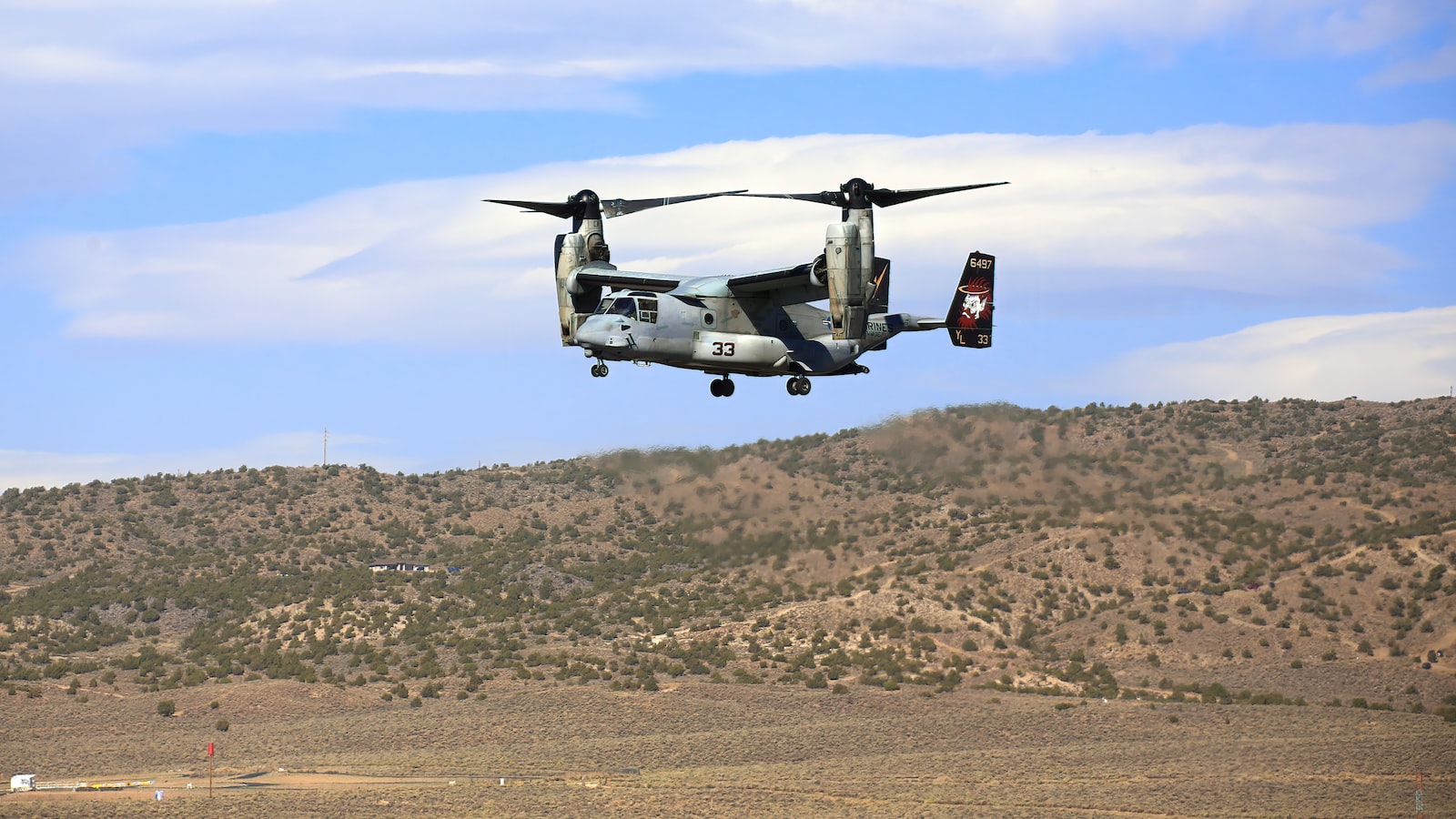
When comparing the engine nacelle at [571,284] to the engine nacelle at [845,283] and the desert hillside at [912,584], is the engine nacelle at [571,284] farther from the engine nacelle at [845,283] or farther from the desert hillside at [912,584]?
the desert hillside at [912,584]

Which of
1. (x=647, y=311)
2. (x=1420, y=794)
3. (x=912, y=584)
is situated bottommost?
(x=1420, y=794)

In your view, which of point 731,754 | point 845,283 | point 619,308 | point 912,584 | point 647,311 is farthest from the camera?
point 912,584

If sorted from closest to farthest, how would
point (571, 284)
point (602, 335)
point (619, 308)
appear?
point (602, 335) → point (619, 308) → point (571, 284)

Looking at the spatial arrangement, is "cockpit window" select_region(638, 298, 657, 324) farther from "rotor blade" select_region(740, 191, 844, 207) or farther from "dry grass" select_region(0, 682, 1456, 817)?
→ "dry grass" select_region(0, 682, 1456, 817)

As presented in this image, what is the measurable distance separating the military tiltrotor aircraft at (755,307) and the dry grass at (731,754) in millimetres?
17144

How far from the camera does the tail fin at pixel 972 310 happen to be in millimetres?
51406

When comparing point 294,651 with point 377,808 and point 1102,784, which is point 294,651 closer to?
point 377,808

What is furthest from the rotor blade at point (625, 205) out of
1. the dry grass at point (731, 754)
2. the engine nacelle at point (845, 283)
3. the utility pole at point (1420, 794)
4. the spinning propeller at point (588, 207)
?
the utility pole at point (1420, 794)

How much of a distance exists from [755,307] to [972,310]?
7.24 meters

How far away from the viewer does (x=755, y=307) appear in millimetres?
48625

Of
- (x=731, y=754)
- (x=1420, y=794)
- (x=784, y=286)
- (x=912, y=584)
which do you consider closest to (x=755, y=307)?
(x=784, y=286)

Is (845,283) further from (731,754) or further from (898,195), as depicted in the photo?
(731,754)

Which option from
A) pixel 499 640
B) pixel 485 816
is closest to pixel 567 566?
pixel 499 640

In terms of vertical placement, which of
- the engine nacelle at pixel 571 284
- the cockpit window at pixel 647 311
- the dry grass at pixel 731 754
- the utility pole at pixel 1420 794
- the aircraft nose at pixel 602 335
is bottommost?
the utility pole at pixel 1420 794
